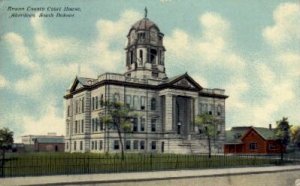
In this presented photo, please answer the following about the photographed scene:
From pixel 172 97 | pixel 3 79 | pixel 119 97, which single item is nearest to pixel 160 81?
pixel 172 97

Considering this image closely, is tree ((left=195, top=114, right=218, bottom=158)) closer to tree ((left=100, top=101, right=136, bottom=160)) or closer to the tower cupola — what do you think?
the tower cupola

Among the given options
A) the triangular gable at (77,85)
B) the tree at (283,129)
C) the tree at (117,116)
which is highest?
the triangular gable at (77,85)

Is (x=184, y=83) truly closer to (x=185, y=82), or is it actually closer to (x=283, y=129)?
(x=185, y=82)

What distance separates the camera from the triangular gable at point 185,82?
39.2 metres

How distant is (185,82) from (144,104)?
4963 mm

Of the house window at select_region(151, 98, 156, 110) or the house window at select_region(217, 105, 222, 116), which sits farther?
the house window at select_region(217, 105, 222, 116)

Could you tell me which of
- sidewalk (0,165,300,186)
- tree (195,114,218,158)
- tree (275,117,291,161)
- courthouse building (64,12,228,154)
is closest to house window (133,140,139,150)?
courthouse building (64,12,228,154)

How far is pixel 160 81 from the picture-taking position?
40438 mm

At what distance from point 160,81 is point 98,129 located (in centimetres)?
815

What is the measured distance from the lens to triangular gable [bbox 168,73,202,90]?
39156 mm

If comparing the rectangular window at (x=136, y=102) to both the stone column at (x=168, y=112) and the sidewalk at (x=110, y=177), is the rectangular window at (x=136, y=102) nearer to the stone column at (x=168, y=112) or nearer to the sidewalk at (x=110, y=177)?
the stone column at (x=168, y=112)

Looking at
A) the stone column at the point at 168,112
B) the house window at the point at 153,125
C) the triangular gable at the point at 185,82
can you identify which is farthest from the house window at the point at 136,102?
the triangular gable at the point at 185,82

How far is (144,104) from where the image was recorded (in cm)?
3912

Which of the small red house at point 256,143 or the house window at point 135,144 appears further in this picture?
the small red house at point 256,143
